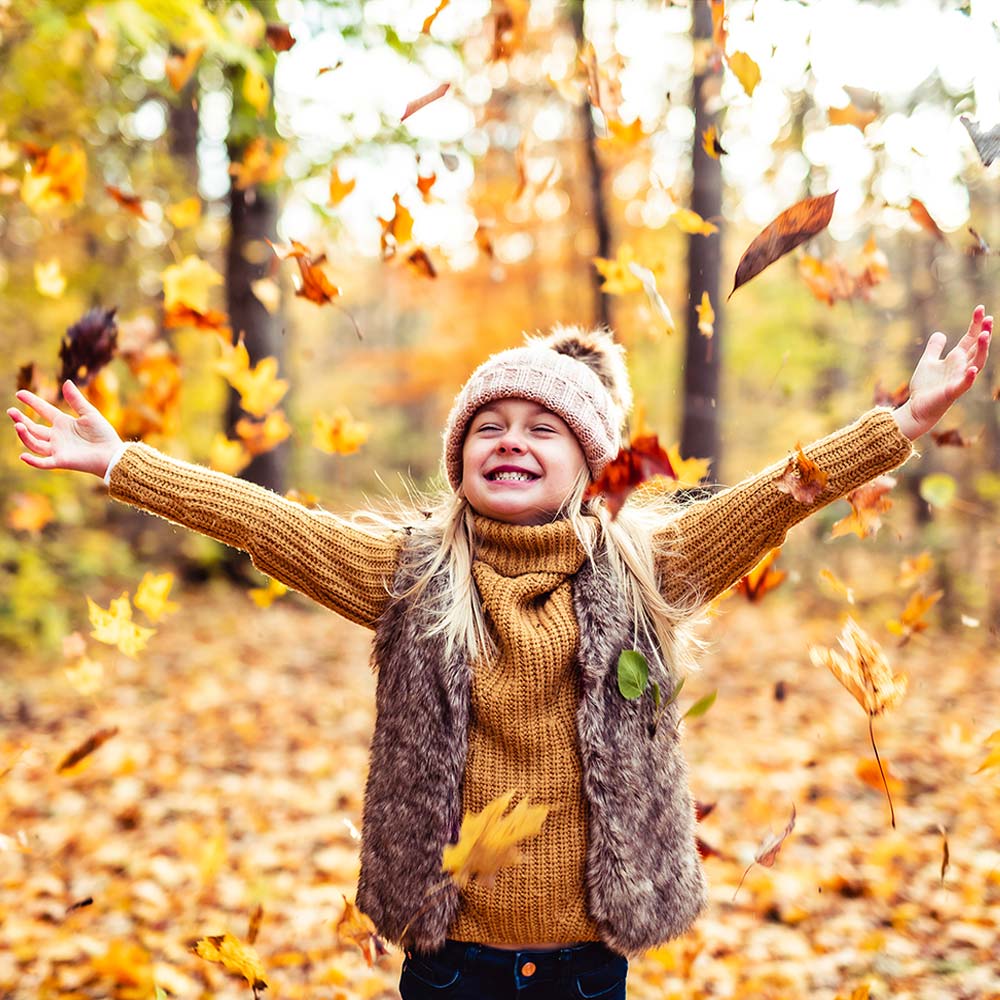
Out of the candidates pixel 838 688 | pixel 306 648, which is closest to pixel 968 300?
pixel 838 688

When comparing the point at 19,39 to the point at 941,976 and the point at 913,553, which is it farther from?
the point at 913,553

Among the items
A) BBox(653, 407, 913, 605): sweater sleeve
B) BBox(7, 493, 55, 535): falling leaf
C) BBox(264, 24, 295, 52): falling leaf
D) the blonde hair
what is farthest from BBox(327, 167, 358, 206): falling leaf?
BBox(7, 493, 55, 535): falling leaf

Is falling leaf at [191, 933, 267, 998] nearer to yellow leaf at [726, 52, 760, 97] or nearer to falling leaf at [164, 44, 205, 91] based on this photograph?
yellow leaf at [726, 52, 760, 97]

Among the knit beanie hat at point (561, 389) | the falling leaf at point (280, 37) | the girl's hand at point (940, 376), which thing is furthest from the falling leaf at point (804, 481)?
the falling leaf at point (280, 37)

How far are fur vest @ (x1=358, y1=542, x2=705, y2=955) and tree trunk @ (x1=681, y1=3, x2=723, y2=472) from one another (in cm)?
375

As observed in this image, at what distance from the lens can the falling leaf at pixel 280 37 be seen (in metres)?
2.83

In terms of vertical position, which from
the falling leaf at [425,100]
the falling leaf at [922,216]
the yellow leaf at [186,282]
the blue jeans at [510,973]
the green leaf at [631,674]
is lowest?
the blue jeans at [510,973]

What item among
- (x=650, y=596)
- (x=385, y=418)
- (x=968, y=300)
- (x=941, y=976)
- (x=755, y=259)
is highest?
(x=385, y=418)

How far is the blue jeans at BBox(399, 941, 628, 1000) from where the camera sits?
1711mm

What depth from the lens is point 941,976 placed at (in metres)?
2.76

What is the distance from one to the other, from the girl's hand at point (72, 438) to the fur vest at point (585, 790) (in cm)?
70

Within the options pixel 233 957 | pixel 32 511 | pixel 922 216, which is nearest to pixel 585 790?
pixel 233 957

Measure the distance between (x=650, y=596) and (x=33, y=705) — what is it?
14.8 feet

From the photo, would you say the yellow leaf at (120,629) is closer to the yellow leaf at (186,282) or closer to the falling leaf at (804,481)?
the yellow leaf at (186,282)
